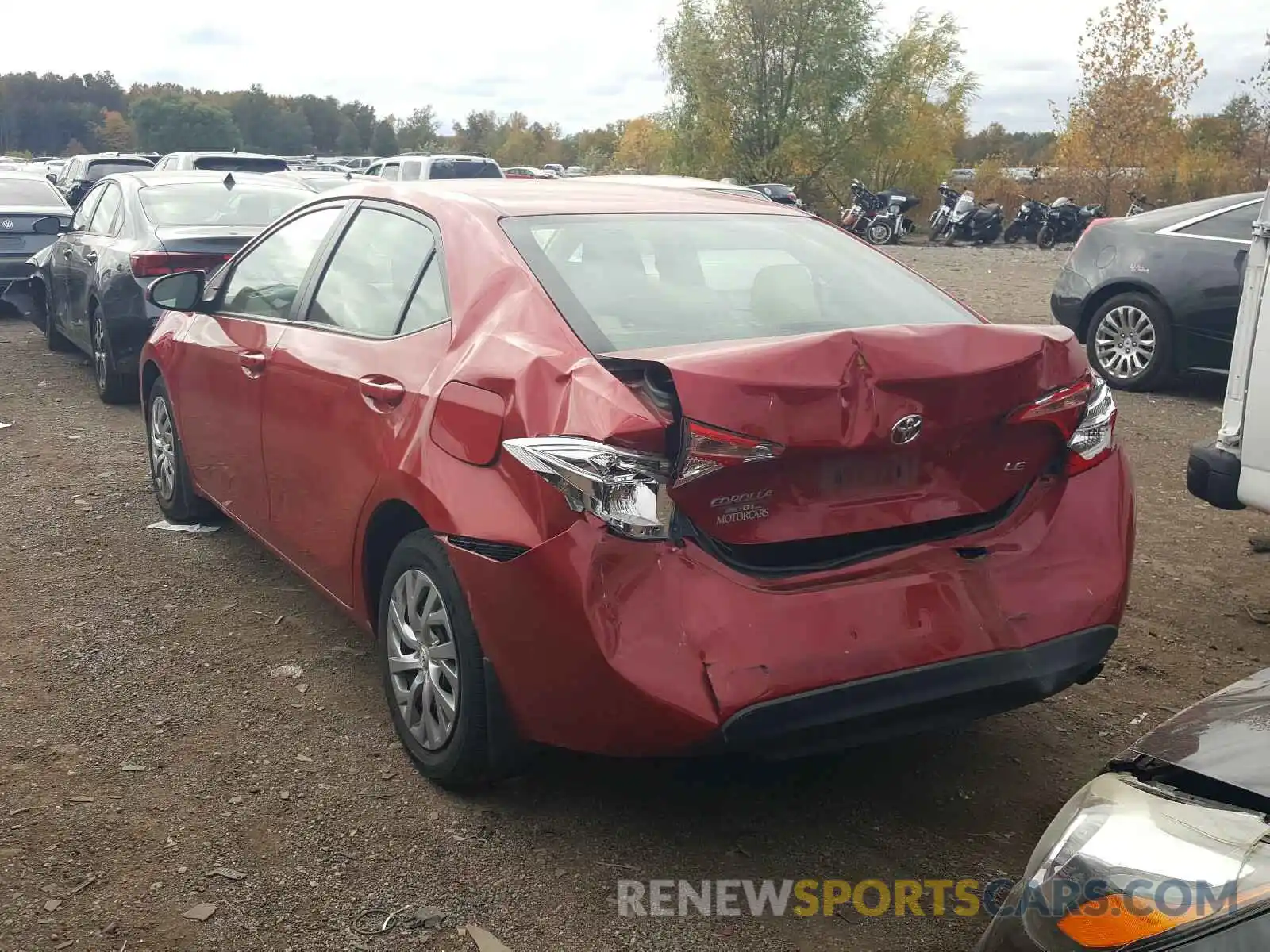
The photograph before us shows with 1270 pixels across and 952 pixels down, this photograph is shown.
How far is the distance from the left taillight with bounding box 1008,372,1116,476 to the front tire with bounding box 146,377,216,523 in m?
3.77

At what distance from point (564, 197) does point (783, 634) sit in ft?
5.72

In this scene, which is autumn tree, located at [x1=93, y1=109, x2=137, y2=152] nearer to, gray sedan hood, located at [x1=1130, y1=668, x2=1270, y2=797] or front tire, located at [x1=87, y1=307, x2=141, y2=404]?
front tire, located at [x1=87, y1=307, x2=141, y2=404]

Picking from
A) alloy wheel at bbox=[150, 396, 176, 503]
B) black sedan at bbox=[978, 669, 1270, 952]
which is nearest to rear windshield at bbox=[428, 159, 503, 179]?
alloy wheel at bbox=[150, 396, 176, 503]

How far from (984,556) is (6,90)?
131m

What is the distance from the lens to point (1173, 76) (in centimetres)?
3916

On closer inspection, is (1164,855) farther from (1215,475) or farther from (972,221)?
(972,221)

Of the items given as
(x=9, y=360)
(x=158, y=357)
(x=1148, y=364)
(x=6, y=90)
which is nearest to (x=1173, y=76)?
(x=1148, y=364)

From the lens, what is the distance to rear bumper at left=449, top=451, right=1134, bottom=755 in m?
2.65

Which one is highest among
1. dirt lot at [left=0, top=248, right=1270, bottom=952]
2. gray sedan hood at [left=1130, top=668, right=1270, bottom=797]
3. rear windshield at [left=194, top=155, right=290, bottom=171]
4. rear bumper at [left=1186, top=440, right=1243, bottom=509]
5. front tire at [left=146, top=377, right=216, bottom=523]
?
rear windshield at [left=194, top=155, right=290, bottom=171]

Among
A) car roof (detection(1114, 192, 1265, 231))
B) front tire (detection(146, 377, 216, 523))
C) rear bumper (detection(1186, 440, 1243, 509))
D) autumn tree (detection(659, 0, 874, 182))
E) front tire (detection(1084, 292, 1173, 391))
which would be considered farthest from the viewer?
autumn tree (detection(659, 0, 874, 182))

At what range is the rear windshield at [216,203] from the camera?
8.52 metres

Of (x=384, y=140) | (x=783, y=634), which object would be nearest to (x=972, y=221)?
(x=783, y=634)

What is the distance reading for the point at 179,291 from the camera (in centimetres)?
495

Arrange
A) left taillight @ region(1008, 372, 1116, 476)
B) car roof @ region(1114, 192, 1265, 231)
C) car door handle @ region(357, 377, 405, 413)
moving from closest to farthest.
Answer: left taillight @ region(1008, 372, 1116, 476) → car door handle @ region(357, 377, 405, 413) → car roof @ region(1114, 192, 1265, 231)
